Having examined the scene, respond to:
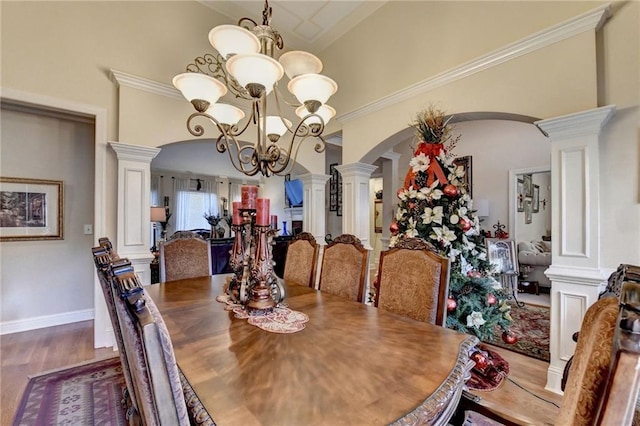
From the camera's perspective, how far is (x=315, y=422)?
74 centimetres

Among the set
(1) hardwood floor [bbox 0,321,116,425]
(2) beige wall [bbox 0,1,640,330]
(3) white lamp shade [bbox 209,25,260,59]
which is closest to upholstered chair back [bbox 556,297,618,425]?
(2) beige wall [bbox 0,1,640,330]

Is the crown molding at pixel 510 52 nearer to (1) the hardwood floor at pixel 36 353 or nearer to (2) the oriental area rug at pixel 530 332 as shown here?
(2) the oriental area rug at pixel 530 332

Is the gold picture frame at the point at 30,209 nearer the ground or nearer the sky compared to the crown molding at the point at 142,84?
nearer the ground

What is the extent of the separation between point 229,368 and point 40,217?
387cm

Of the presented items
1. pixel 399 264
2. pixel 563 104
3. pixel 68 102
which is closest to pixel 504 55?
pixel 563 104

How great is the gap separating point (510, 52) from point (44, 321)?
5.66 m

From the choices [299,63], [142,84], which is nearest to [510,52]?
[299,63]

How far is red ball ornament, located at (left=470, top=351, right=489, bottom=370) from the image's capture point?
7.39 feet

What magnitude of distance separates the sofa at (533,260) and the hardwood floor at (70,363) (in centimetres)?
292

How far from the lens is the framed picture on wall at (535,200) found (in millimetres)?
5367

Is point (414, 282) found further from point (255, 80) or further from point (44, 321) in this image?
point (44, 321)

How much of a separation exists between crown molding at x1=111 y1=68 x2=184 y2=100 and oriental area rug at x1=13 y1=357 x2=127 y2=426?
2799mm

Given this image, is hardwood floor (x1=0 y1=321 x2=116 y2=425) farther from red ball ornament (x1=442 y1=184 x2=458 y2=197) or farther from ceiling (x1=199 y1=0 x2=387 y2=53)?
ceiling (x1=199 y1=0 x2=387 y2=53)

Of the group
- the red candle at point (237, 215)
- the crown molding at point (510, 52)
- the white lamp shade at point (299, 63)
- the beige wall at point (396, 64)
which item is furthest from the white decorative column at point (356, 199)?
the red candle at point (237, 215)
